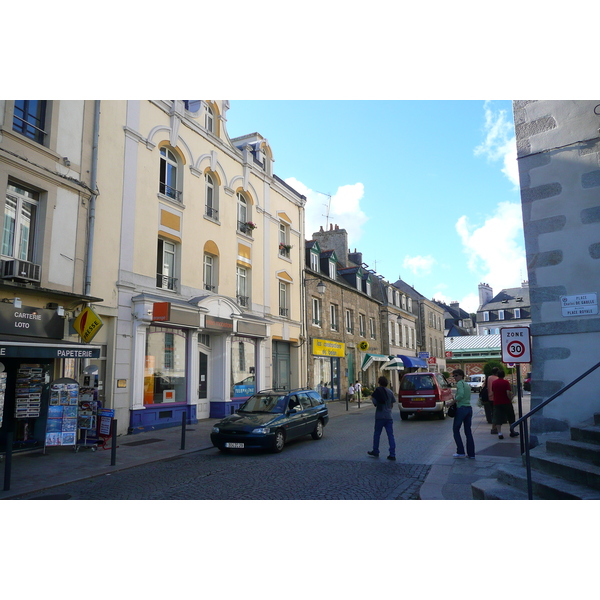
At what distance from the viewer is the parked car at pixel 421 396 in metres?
17.8

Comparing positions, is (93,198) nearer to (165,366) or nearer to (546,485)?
(165,366)

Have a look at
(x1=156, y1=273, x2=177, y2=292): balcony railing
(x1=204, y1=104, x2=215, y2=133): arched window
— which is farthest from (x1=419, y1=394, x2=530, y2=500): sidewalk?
(x1=204, y1=104, x2=215, y2=133): arched window

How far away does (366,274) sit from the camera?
3625cm

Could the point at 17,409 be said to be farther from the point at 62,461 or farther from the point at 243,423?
the point at 243,423

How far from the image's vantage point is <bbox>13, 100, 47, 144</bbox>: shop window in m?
11.2

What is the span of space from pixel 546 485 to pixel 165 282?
41.8 ft

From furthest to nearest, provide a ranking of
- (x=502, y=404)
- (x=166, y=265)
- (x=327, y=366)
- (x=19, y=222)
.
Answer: (x=327, y=366) < (x=166, y=265) < (x=502, y=404) < (x=19, y=222)

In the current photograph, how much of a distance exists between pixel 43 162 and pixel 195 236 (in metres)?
6.16

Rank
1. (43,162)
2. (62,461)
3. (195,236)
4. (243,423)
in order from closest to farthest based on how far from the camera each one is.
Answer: (62,461) → (243,423) → (43,162) → (195,236)

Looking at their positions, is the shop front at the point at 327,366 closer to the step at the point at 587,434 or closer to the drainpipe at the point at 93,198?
the drainpipe at the point at 93,198

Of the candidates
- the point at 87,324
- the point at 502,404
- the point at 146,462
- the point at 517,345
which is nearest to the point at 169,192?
the point at 87,324

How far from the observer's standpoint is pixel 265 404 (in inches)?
466

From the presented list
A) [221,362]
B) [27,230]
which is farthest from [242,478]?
[221,362]

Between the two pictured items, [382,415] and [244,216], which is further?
[244,216]
